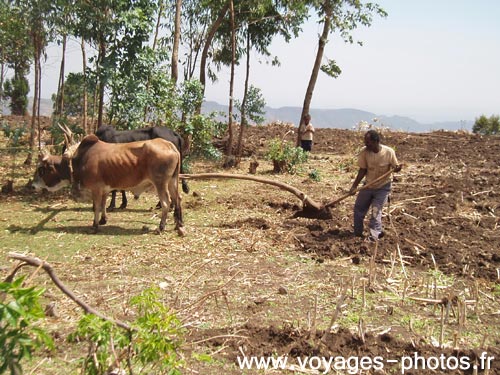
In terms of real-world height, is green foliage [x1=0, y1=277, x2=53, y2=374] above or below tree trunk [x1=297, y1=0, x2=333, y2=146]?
below

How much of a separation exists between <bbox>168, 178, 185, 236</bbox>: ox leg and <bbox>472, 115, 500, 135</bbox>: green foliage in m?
24.7

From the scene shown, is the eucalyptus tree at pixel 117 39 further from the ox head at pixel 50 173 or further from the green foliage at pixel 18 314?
the green foliage at pixel 18 314

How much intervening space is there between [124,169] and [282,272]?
329 cm

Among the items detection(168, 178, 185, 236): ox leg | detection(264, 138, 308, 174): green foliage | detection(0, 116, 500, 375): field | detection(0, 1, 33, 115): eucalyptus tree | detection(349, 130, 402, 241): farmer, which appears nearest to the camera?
detection(0, 116, 500, 375): field

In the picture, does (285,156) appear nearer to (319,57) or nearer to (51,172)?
(319,57)

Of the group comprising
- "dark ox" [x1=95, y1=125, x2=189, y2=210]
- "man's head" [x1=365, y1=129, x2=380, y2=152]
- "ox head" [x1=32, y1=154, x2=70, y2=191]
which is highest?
"man's head" [x1=365, y1=129, x2=380, y2=152]

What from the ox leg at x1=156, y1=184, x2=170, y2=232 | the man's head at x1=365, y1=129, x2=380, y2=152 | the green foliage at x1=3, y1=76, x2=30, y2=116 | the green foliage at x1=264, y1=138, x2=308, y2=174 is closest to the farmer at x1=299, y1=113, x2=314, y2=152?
the green foliage at x1=264, y1=138, x2=308, y2=174

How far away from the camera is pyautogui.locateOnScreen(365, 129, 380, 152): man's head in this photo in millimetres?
7504

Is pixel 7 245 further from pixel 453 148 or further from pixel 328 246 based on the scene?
pixel 453 148

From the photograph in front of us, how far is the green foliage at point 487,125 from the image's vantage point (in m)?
28.6

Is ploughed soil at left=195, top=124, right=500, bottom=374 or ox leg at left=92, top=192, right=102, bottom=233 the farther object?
ox leg at left=92, top=192, right=102, bottom=233

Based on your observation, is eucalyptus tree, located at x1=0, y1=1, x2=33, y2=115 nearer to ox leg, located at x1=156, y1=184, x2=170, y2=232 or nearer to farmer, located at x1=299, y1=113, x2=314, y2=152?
ox leg, located at x1=156, y1=184, x2=170, y2=232

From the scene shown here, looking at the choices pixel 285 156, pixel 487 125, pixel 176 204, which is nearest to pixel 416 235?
pixel 176 204

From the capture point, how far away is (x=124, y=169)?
8.27m
